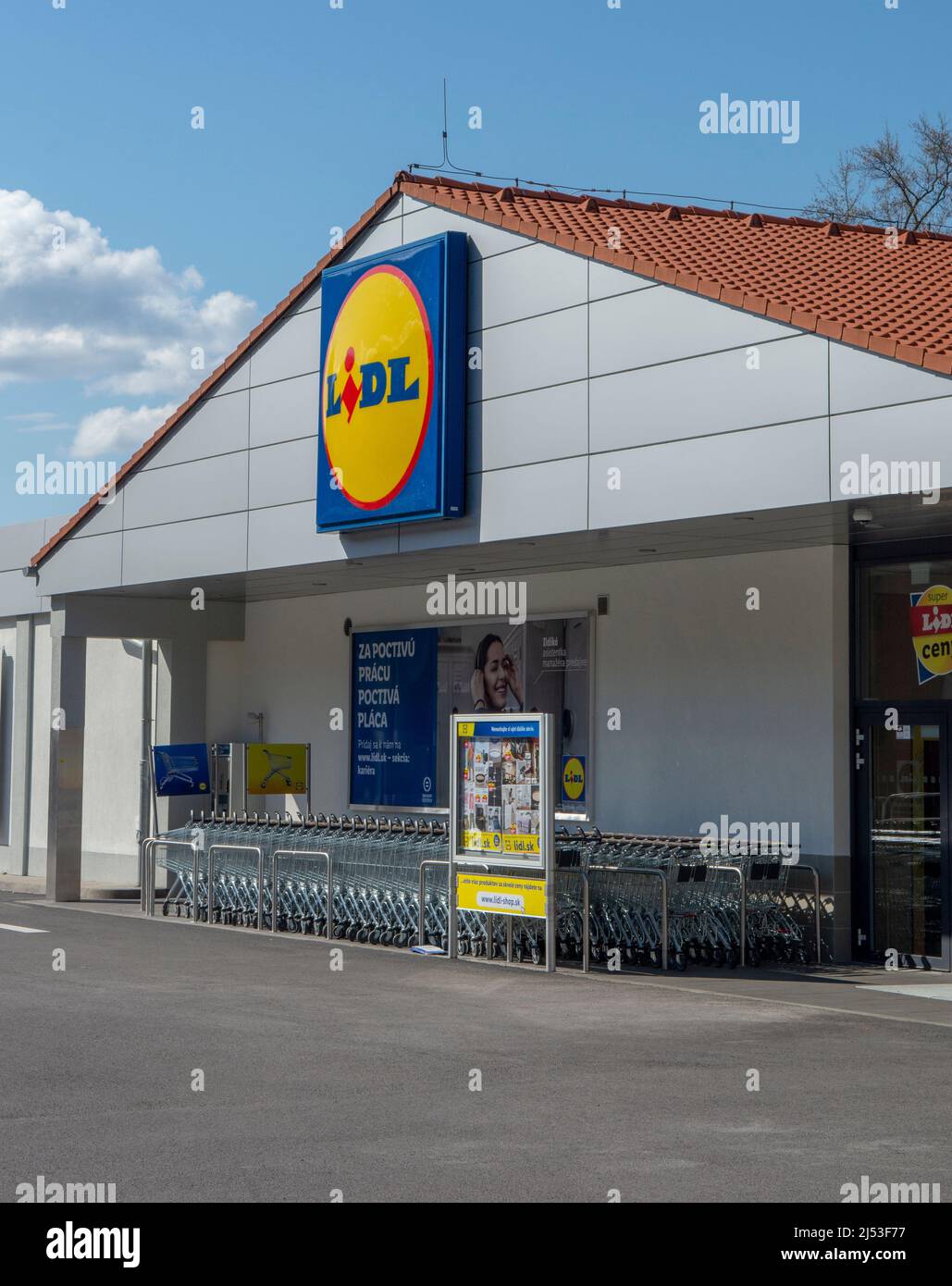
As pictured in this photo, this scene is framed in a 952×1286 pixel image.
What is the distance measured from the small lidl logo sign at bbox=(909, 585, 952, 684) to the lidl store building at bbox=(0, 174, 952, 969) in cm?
3

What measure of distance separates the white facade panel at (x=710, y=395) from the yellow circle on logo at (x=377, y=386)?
237cm

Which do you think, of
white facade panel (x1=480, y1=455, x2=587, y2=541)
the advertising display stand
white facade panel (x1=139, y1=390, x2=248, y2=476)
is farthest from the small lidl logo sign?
white facade panel (x1=139, y1=390, x2=248, y2=476)

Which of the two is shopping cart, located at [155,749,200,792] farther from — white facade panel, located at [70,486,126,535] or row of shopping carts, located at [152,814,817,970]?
white facade panel, located at [70,486,126,535]

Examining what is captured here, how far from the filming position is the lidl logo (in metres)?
18.5

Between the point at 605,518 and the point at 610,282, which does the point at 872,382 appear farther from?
the point at 610,282

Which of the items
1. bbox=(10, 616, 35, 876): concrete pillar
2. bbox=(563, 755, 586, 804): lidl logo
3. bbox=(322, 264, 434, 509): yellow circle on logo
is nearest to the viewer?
bbox=(322, 264, 434, 509): yellow circle on logo

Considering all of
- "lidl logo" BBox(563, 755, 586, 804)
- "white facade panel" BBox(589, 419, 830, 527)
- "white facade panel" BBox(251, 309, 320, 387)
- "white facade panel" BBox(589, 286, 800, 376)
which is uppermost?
"white facade panel" BBox(251, 309, 320, 387)

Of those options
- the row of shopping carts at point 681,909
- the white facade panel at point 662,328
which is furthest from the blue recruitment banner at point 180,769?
the white facade panel at point 662,328

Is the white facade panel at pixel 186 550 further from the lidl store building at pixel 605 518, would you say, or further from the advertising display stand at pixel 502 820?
the advertising display stand at pixel 502 820

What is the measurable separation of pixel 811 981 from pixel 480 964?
2.88 metres

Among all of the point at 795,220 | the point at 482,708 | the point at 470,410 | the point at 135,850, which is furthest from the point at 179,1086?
the point at 135,850

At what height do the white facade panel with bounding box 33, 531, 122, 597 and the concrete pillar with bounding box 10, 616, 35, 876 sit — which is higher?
the white facade panel with bounding box 33, 531, 122, 597
